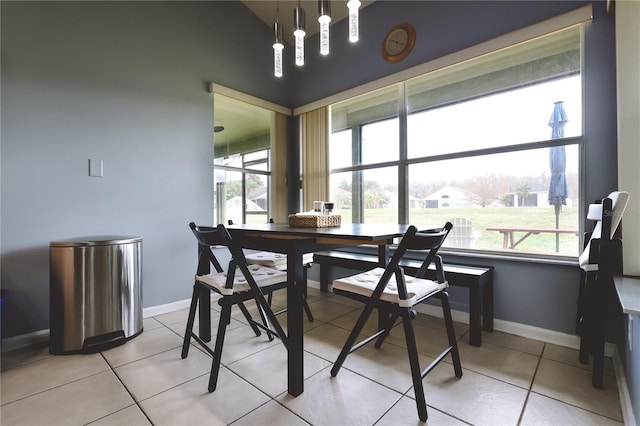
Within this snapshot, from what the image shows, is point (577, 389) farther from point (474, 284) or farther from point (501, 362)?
point (474, 284)

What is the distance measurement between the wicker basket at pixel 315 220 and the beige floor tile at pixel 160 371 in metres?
1.08

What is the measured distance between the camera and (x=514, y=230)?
8.16ft

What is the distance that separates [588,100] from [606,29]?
0.48 metres

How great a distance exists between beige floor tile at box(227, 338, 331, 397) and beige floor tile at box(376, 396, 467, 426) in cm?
52

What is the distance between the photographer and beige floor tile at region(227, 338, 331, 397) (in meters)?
1.64

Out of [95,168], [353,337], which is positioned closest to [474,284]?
[353,337]

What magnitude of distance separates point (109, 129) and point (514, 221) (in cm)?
358

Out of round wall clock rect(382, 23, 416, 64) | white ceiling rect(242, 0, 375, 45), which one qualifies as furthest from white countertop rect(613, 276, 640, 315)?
white ceiling rect(242, 0, 375, 45)

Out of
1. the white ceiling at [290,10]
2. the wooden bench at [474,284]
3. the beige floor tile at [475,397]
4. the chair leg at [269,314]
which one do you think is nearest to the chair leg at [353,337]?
the chair leg at [269,314]

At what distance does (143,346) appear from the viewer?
7.01 feet

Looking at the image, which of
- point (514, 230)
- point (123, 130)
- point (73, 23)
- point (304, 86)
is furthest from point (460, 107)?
point (73, 23)

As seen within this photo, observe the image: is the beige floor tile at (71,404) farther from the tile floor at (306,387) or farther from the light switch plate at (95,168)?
the light switch plate at (95,168)

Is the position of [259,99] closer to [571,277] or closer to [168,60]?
[168,60]

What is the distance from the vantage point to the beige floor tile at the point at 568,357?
181 cm
